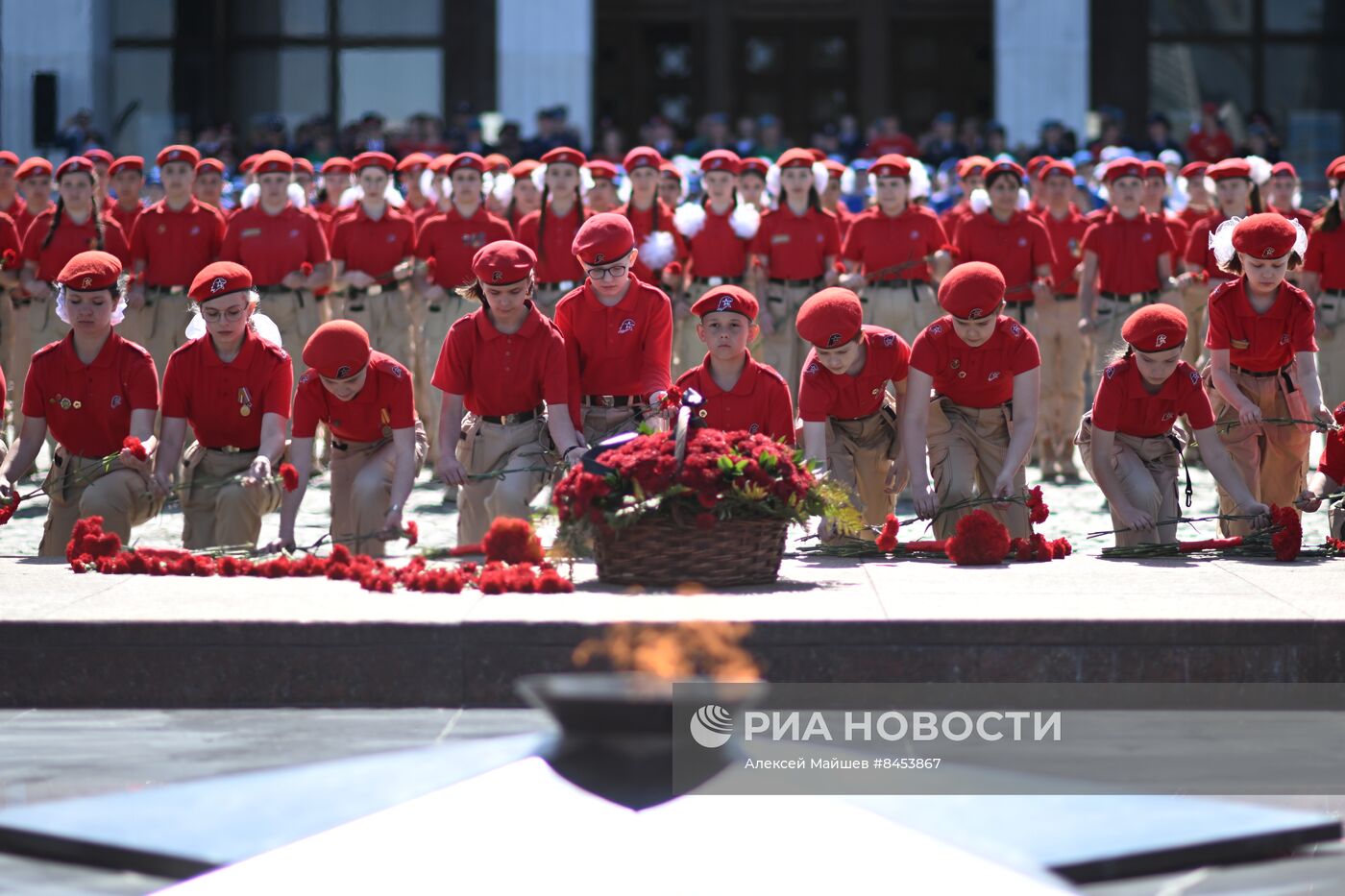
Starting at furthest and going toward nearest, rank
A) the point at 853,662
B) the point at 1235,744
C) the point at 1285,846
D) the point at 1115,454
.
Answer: the point at 1115,454 → the point at 853,662 → the point at 1235,744 → the point at 1285,846

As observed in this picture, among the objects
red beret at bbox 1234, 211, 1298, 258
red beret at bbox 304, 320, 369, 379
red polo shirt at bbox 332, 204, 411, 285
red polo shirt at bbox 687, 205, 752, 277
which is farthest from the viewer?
red polo shirt at bbox 332, 204, 411, 285

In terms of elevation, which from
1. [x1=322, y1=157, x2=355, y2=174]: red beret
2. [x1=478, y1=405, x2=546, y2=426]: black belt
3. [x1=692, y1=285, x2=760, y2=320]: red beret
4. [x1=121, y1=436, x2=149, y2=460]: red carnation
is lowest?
[x1=121, y1=436, x2=149, y2=460]: red carnation

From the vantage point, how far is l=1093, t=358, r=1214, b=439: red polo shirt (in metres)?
8.53

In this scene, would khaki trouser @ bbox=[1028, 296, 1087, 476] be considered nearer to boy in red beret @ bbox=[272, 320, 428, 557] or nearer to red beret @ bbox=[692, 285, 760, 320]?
red beret @ bbox=[692, 285, 760, 320]

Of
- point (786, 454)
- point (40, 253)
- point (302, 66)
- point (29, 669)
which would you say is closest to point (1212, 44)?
point (302, 66)

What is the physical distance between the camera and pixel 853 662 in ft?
20.0

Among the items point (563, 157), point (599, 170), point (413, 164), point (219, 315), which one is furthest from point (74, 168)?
point (219, 315)

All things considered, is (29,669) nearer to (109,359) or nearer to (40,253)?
(109,359)

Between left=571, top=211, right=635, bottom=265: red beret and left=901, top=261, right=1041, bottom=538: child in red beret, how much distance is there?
140cm

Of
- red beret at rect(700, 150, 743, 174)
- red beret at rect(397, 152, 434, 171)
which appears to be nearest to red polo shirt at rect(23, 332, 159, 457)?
red beret at rect(700, 150, 743, 174)

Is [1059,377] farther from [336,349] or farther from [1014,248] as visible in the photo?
[336,349]

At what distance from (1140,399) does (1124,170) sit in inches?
204

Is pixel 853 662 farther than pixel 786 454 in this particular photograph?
No

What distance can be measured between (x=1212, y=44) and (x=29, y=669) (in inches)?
847
